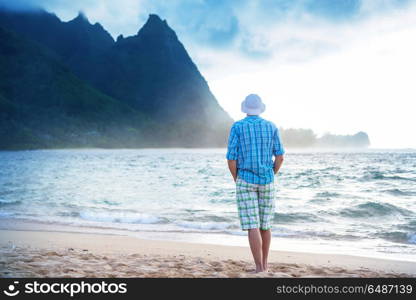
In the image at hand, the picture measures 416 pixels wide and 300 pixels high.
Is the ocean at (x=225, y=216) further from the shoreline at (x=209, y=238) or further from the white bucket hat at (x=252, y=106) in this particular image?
the white bucket hat at (x=252, y=106)

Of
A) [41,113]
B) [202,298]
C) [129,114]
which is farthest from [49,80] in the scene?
[202,298]

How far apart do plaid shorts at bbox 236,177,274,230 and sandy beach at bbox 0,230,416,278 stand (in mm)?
681

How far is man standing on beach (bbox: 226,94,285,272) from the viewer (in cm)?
435

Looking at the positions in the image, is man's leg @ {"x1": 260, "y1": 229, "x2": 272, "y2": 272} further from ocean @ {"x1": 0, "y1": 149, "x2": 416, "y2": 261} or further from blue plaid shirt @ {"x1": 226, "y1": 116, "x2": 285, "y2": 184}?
ocean @ {"x1": 0, "y1": 149, "x2": 416, "y2": 261}

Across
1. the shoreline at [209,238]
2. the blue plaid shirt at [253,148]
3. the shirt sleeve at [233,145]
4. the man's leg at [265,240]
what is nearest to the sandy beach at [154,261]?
the man's leg at [265,240]

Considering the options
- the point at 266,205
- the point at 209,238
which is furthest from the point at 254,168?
the point at 209,238

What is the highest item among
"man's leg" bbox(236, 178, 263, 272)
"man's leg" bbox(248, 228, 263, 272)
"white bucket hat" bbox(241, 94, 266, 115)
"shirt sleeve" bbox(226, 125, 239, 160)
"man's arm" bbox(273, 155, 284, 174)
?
"white bucket hat" bbox(241, 94, 266, 115)

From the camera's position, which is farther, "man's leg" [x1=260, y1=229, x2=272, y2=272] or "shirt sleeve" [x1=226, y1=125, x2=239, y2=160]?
"man's leg" [x1=260, y1=229, x2=272, y2=272]

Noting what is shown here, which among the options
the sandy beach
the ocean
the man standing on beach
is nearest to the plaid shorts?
the man standing on beach

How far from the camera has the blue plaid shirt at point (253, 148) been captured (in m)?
4.34

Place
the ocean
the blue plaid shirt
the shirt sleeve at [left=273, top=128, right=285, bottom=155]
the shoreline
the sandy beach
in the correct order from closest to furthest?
the blue plaid shirt < the shirt sleeve at [left=273, top=128, right=285, bottom=155] < the sandy beach < the shoreline < the ocean

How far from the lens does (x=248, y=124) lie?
4.42m

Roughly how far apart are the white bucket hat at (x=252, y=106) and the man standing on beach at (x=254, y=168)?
0.08 m

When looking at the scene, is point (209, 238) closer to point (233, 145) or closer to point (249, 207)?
point (249, 207)
